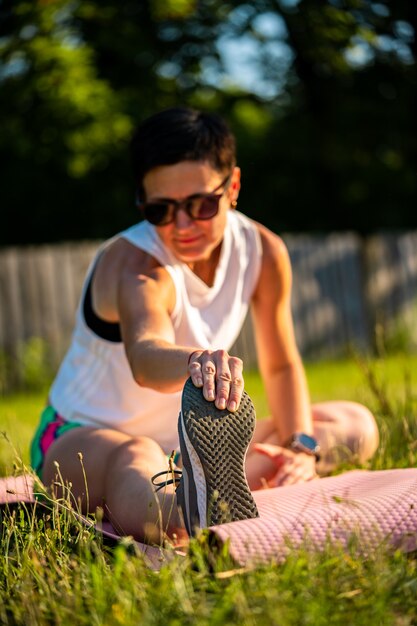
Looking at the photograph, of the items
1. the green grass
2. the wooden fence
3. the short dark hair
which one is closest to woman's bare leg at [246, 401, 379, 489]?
the short dark hair

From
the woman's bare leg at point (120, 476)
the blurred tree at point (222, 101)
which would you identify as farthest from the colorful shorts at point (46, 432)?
the blurred tree at point (222, 101)

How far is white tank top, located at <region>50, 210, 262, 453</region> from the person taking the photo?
11.1 feet

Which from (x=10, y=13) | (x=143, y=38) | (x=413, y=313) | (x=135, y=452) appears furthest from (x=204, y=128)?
(x=143, y=38)

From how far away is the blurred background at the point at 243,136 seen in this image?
42.4 feet

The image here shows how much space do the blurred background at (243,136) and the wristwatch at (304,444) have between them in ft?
24.3

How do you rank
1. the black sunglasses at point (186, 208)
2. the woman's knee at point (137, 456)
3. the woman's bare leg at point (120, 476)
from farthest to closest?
the black sunglasses at point (186, 208) → the woman's knee at point (137, 456) → the woman's bare leg at point (120, 476)

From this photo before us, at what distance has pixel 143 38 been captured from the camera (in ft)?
52.9

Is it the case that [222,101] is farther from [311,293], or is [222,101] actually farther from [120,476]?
[120,476]

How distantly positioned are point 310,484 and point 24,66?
40.2 ft

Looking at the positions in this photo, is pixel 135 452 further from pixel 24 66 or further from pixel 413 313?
pixel 24 66

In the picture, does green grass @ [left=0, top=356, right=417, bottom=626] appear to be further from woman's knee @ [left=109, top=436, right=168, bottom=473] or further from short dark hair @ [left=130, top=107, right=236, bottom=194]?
short dark hair @ [left=130, top=107, right=236, bottom=194]

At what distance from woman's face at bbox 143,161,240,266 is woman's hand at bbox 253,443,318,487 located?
2.36 ft

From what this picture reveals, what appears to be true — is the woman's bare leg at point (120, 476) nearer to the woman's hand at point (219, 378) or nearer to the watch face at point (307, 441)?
the woman's hand at point (219, 378)

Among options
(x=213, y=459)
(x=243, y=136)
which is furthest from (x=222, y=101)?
(x=213, y=459)
